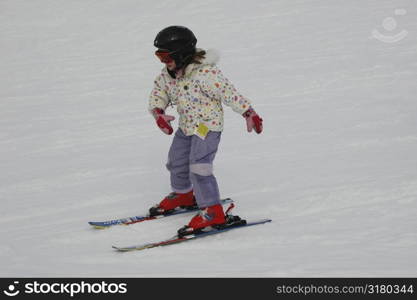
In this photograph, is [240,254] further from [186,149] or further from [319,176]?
[319,176]

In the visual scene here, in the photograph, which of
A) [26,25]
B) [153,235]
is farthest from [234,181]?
[26,25]

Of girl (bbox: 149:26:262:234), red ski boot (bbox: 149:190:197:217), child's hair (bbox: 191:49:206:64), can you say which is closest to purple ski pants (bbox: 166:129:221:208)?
girl (bbox: 149:26:262:234)

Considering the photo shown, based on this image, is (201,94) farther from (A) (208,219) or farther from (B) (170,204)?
(B) (170,204)

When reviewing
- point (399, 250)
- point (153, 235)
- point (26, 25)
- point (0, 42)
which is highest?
point (26, 25)

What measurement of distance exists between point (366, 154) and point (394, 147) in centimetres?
37

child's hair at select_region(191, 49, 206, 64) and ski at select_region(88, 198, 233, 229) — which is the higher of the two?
child's hair at select_region(191, 49, 206, 64)

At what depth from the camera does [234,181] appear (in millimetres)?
6277

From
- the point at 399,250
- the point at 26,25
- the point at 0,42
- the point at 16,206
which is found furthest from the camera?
the point at 26,25

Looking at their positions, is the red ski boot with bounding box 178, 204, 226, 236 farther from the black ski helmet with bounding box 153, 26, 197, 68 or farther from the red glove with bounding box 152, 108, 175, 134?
the black ski helmet with bounding box 153, 26, 197, 68

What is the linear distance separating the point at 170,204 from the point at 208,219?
0.59m

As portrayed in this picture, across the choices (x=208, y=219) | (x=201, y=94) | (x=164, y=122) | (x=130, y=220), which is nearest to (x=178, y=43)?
(x=201, y=94)

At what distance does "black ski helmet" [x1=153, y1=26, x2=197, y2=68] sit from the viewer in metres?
4.76

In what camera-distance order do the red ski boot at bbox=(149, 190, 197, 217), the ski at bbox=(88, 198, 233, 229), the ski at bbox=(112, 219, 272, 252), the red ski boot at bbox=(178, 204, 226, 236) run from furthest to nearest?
the red ski boot at bbox=(149, 190, 197, 217), the ski at bbox=(88, 198, 233, 229), the red ski boot at bbox=(178, 204, 226, 236), the ski at bbox=(112, 219, 272, 252)

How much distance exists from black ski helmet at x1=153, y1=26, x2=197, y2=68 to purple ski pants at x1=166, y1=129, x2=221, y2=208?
66cm
